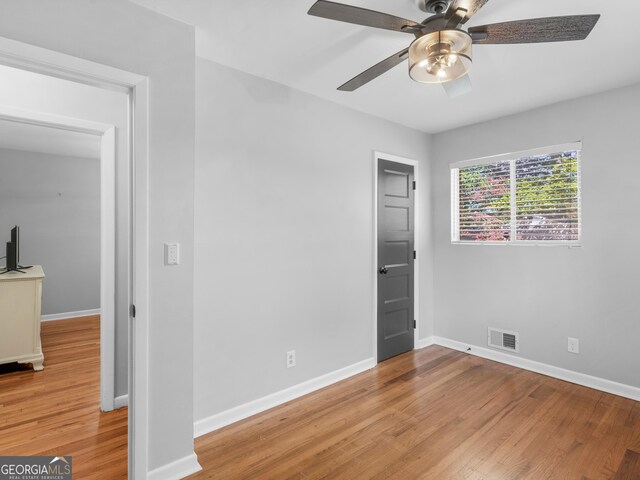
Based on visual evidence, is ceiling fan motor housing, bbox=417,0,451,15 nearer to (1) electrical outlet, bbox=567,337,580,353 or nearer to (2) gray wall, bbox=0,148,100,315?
Answer: (1) electrical outlet, bbox=567,337,580,353

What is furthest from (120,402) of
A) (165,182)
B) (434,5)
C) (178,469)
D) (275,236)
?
(434,5)

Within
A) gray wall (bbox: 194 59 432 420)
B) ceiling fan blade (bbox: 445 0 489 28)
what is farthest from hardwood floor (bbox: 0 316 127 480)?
ceiling fan blade (bbox: 445 0 489 28)

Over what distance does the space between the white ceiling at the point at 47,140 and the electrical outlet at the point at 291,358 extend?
Result: 3.49 meters

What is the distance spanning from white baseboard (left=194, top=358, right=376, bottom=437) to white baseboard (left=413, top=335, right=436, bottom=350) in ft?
2.63

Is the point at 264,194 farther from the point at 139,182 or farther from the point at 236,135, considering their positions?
the point at 139,182

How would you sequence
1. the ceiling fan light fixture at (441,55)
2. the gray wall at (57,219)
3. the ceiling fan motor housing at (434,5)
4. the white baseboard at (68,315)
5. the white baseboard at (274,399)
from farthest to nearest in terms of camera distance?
the white baseboard at (68,315), the gray wall at (57,219), the white baseboard at (274,399), the ceiling fan motor housing at (434,5), the ceiling fan light fixture at (441,55)

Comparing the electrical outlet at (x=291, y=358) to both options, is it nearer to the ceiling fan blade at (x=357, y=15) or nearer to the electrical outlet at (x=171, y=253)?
the electrical outlet at (x=171, y=253)

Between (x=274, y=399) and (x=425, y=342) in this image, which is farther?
(x=425, y=342)

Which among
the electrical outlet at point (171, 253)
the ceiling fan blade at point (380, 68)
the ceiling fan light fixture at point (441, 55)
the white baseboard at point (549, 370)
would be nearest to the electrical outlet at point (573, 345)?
the white baseboard at point (549, 370)

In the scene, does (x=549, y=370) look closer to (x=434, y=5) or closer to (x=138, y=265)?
(x=434, y=5)

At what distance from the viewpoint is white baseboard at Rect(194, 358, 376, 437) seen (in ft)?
7.79

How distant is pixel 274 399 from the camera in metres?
2.73

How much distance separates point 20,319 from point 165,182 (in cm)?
285

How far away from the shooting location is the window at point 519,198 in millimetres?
3201
